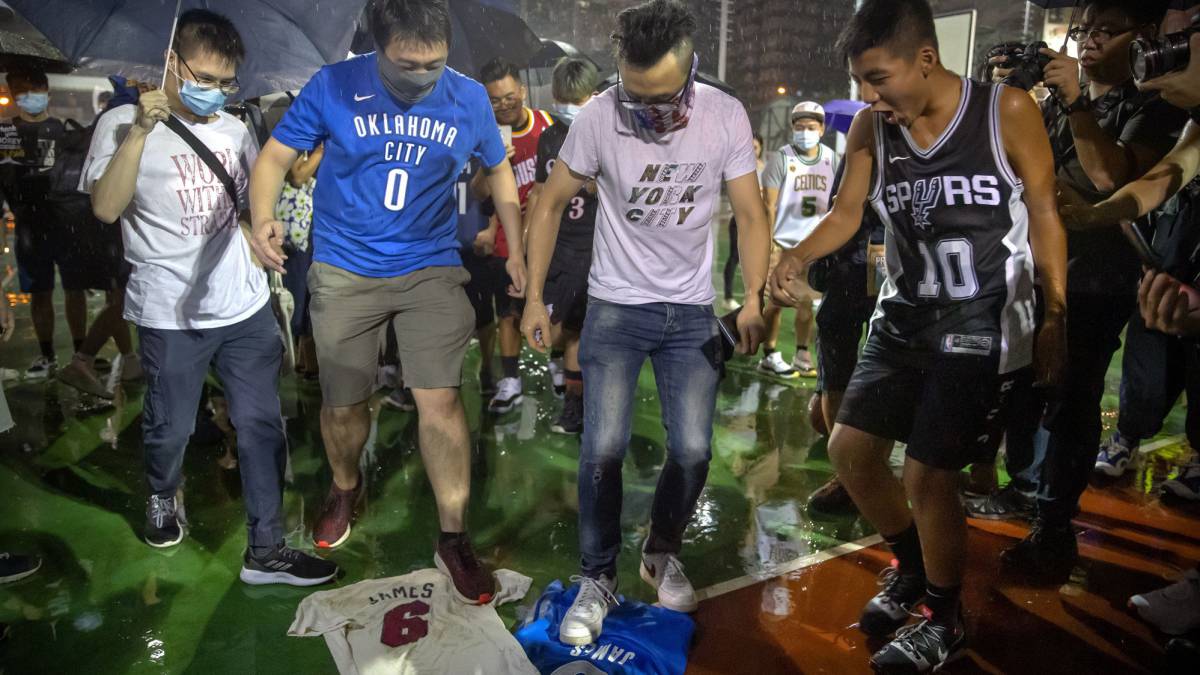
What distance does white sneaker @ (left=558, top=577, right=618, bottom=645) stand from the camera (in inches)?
118

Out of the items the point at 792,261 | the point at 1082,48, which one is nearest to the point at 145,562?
the point at 792,261

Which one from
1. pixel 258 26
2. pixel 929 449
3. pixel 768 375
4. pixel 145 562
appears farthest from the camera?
Result: pixel 768 375

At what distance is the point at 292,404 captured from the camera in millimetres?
5828

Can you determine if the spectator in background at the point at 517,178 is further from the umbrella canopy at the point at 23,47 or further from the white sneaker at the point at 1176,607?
the white sneaker at the point at 1176,607

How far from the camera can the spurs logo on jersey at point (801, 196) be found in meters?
6.88

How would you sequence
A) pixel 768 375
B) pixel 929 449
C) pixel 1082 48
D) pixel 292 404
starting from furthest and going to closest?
pixel 768 375 < pixel 292 404 < pixel 1082 48 < pixel 929 449

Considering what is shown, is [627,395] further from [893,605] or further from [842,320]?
[842,320]

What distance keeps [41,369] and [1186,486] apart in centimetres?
781

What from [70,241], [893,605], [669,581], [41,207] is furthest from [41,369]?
[893,605]

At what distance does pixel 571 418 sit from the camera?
212 inches

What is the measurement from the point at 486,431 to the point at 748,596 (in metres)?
2.42

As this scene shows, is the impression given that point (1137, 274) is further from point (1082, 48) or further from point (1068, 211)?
point (1082, 48)

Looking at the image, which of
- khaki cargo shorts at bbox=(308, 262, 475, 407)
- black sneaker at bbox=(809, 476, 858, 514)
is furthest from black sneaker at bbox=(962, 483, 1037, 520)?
khaki cargo shorts at bbox=(308, 262, 475, 407)

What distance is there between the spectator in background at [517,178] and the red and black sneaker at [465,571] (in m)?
2.18
